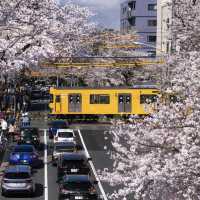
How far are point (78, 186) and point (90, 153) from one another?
15.2 m

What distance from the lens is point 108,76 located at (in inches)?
3177

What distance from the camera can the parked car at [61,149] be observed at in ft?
122

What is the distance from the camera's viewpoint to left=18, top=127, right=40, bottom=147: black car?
4256 cm

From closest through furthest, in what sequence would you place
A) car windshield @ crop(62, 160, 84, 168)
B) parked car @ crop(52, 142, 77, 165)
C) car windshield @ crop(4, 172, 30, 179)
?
car windshield @ crop(4, 172, 30, 179) < car windshield @ crop(62, 160, 84, 168) < parked car @ crop(52, 142, 77, 165)

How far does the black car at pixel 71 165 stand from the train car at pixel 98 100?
2492 centimetres

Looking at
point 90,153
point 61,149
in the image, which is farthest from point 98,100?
point 61,149

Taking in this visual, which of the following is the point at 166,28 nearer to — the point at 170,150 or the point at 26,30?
the point at 26,30

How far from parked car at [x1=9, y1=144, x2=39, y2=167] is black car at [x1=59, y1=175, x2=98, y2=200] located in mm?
8736

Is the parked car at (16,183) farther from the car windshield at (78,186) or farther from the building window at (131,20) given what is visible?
the building window at (131,20)

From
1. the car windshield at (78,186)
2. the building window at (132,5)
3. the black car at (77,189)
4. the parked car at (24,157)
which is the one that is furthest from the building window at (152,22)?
the car windshield at (78,186)

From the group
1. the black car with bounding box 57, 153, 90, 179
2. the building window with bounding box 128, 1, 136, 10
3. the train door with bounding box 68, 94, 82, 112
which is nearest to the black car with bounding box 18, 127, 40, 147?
the black car with bounding box 57, 153, 90, 179

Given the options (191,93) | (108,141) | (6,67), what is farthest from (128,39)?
(191,93)

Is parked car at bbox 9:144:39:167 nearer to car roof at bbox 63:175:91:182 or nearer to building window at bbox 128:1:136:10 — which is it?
car roof at bbox 63:175:91:182

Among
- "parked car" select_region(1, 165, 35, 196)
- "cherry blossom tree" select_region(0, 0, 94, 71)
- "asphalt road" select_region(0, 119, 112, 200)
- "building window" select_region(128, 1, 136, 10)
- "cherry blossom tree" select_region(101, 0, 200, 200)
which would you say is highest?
"building window" select_region(128, 1, 136, 10)
